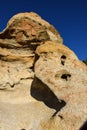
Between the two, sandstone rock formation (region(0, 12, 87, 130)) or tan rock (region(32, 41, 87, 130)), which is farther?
sandstone rock formation (region(0, 12, 87, 130))

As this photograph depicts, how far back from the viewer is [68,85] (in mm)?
11008

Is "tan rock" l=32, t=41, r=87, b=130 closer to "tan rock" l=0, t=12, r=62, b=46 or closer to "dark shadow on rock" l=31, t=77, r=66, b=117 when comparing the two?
"dark shadow on rock" l=31, t=77, r=66, b=117

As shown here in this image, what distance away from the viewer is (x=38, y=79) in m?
12.1

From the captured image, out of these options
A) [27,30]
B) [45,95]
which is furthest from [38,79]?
[27,30]

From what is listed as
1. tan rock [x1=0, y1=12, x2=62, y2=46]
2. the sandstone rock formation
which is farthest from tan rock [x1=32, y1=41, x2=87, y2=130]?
tan rock [x1=0, y1=12, x2=62, y2=46]

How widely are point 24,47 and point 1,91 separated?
115 inches

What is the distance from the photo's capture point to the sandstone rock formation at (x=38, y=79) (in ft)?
32.9

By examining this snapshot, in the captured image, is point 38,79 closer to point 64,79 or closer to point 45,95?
point 45,95

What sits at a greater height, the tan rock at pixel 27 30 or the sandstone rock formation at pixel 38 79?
the tan rock at pixel 27 30

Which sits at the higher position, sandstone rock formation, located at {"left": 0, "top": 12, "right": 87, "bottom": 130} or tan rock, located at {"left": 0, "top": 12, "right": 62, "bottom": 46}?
A: tan rock, located at {"left": 0, "top": 12, "right": 62, "bottom": 46}

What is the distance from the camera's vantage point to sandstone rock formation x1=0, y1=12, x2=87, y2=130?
10039 mm

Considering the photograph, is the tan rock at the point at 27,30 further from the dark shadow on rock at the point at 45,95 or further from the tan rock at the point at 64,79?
the dark shadow on rock at the point at 45,95

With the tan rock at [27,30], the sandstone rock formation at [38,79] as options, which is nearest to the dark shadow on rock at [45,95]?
the sandstone rock formation at [38,79]

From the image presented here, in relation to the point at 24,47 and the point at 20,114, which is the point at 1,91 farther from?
the point at 24,47
